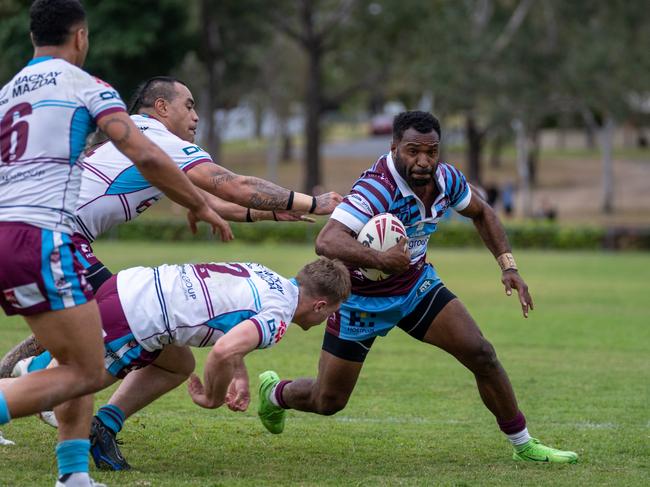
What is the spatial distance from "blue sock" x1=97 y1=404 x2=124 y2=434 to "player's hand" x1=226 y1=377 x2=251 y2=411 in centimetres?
119

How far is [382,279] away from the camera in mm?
7574

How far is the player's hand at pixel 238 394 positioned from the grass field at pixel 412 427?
65 centimetres

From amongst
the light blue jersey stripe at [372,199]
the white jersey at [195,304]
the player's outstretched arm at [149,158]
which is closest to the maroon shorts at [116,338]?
the white jersey at [195,304]

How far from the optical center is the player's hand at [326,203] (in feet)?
23.4

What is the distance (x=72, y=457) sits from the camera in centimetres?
604

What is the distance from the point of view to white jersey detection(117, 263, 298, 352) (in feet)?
21.0

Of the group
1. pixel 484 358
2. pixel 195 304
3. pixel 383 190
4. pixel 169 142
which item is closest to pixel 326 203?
pixel 383 190

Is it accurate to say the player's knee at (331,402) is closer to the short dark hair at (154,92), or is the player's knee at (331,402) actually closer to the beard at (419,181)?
the beard at (419,181)

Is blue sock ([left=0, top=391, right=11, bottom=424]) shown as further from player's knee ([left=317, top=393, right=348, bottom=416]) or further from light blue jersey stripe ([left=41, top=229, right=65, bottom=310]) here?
player's knee ([left=317, top=393, right=348, bottom=416])

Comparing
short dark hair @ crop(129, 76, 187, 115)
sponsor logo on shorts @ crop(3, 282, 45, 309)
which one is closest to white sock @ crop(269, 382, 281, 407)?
short dark hair @ crop(129, 76, 187, 115)

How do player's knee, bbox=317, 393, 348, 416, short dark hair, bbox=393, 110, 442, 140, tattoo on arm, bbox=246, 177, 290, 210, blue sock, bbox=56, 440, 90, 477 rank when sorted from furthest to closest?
1. player's knee, bbox=317, 393, 348, 416
2. short dark hair, bbox=393, 110, 442, 140
3. tattoo on arm, bbox=246, 177, 290, 210
4. blue sock, bbox=56, 440, 90, 477

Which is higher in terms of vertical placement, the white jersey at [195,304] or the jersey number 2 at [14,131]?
the jersey number 2 at [14,131]

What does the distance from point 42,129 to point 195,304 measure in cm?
147

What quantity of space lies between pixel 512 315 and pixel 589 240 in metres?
19.2
